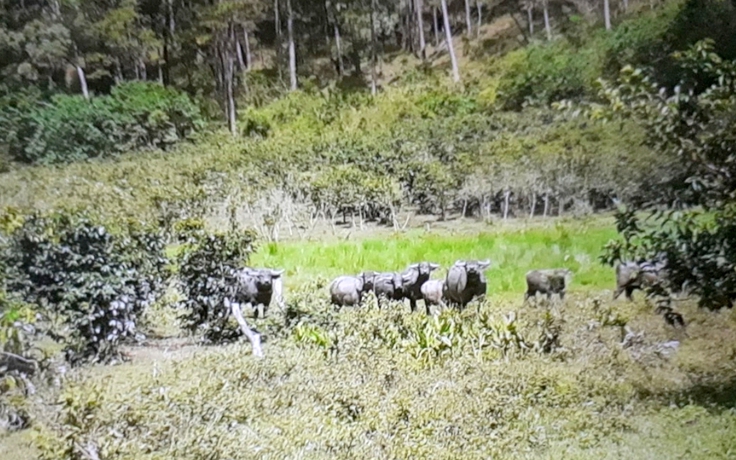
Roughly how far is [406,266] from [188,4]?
109 centimetres

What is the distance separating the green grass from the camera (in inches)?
102

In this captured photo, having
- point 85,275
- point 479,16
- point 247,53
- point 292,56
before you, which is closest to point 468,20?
point 479,16

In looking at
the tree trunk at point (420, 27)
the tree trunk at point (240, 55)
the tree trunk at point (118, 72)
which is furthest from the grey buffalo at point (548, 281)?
the tree trunk at point (118, 72)

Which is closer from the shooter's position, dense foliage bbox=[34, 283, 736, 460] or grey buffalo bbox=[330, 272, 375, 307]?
dense foliage bbox=[34, 283, 736, 460]

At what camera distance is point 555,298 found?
2.59m

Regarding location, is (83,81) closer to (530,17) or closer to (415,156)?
(415,156)

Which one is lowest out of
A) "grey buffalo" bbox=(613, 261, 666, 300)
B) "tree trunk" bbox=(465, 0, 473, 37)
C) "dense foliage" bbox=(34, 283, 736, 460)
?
"dense foliage" bbox=(34, 283, 736, 460)

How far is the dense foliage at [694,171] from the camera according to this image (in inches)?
102

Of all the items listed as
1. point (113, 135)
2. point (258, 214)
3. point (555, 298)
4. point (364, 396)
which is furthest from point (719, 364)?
point (113, 135)

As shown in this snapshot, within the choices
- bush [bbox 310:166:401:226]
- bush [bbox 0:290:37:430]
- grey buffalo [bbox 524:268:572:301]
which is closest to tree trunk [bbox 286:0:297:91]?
bush [bbox 310:166:401:226]

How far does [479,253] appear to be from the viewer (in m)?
2.62

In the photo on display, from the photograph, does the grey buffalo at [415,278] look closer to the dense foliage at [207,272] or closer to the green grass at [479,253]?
the green grass at [479,253]

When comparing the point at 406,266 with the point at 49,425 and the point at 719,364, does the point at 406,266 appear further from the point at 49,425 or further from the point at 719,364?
the point at 49,425

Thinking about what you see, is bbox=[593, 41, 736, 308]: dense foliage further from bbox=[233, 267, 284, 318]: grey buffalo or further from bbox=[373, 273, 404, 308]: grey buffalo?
bbox=[233, 267, 284, 318]: grey buffalo
